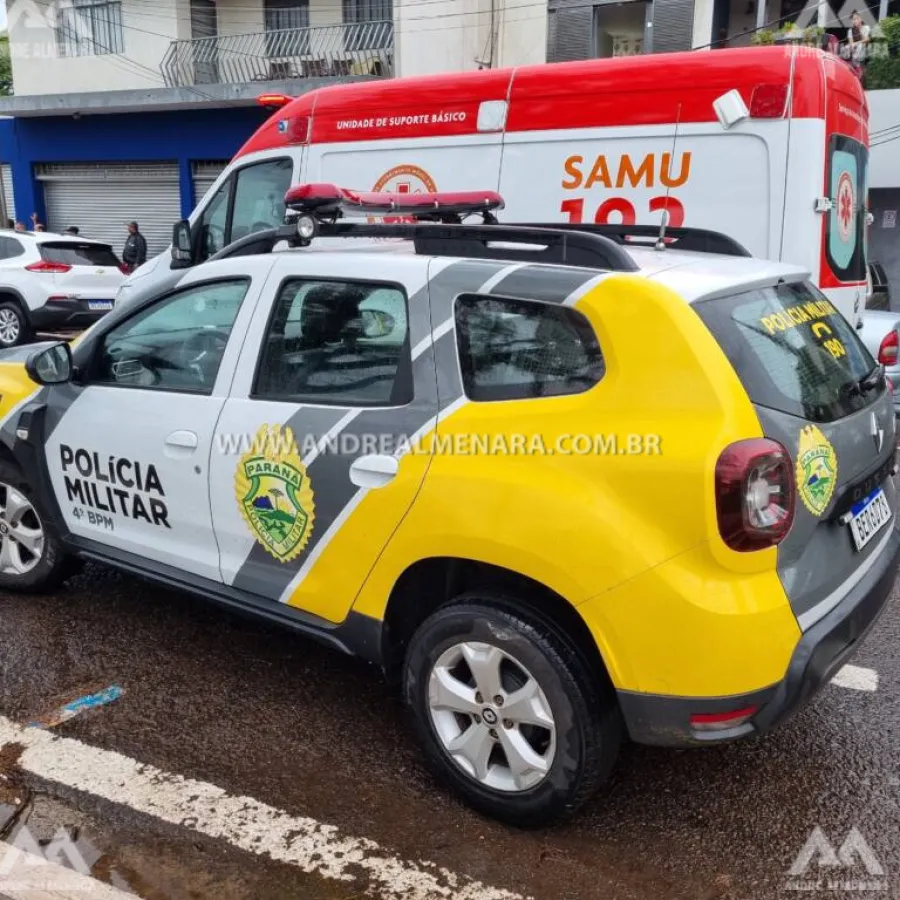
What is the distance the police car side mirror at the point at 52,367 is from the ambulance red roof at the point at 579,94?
3.93 metres

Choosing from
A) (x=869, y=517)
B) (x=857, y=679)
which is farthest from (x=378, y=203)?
(x=857, y=679)

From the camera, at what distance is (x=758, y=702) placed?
2.40 meters

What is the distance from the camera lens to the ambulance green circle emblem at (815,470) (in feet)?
8.02

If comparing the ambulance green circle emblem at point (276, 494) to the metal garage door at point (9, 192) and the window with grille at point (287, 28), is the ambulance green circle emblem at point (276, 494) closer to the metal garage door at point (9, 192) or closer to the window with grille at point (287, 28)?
the window with grille at point (287, 28)

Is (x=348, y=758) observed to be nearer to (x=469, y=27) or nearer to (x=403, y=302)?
(x=403, y=302)

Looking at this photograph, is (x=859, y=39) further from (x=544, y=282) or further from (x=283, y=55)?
(x=544, y=282)

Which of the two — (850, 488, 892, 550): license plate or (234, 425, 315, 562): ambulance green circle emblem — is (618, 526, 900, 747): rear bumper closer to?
(850, 488, 892, 550): license plate

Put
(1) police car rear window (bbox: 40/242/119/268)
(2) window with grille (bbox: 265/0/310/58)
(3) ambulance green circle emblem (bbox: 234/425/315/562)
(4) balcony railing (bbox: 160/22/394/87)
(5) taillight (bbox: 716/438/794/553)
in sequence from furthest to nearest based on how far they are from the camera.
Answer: (2) window with grille (bbox: 265/0/310/58) < (4) balcony railing (bbox: 160/22/394/87) < (1) police car rear window (bbox: 40/242/119/268) < (3) ambulance green circle emblem (bbox: 234/425/315/562) < (5) taillight (bbox: 716/438/794/553)


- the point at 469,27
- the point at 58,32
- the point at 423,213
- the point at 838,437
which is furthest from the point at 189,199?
the point at 838,437

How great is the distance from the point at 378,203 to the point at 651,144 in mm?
3091

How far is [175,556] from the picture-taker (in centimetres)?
354

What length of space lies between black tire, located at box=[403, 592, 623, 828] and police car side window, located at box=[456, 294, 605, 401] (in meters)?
0.62

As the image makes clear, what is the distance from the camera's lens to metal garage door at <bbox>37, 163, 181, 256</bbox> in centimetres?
2028

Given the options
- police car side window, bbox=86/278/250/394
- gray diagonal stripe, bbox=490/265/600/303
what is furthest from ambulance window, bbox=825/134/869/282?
police car side window, bbox=86/278/250/394
